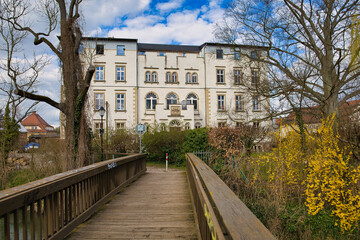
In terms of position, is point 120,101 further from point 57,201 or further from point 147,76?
point 57,201

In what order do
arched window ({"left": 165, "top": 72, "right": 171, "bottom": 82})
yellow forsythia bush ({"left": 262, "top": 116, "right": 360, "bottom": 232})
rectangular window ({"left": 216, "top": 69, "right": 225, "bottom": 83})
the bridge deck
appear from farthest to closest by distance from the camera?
rectangular window ({"left": 216, "top": 69, "right": 225, "bottom": 83}), arched window ({"left": 165, "top": 72, "right": 171, "bottom": 82}), yellow forsythia bush ({"left": 262, "top": 116, "right": 360, "bottom": 232}), the bridge deck

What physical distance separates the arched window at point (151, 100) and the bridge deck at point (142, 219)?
97.8 ft

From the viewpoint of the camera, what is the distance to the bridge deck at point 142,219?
3848 millimetres

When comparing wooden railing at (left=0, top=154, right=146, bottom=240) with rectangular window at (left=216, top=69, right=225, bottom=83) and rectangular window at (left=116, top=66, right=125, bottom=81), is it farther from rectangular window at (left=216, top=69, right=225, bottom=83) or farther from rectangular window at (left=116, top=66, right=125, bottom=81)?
rectangular window at (left=216, top=69, right=225, bottom=83)

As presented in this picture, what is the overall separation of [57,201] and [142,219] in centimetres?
155

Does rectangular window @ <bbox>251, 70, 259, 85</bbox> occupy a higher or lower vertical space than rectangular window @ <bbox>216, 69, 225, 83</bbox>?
lower

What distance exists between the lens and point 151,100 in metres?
36.4

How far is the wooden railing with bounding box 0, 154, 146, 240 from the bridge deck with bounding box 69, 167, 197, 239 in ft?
0.71

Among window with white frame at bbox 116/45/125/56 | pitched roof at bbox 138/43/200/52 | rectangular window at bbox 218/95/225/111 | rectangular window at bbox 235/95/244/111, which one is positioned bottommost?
rectangular window at bbox 235/95/244/111

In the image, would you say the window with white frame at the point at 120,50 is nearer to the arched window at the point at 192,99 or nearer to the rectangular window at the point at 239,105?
the arched window at the point at 192,99

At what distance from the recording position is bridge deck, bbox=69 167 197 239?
12.6 ft

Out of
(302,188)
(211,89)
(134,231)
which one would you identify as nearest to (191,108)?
(211,89)

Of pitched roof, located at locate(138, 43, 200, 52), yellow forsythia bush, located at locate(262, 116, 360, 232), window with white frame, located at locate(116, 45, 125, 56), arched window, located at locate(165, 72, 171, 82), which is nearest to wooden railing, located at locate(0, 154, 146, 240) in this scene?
yellow forsythia bush, located at locate(262, 116, 360, 232)

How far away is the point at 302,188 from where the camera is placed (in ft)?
24.0
